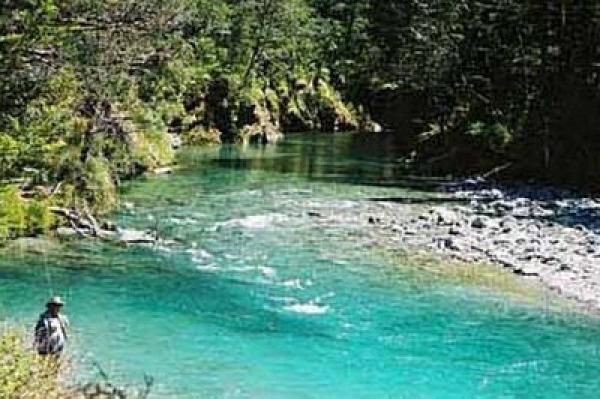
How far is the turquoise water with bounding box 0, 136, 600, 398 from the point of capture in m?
21.1

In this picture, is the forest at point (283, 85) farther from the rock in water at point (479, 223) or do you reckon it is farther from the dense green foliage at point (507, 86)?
the rock in water at point (479, 223)

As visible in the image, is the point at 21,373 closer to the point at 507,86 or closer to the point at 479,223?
the point at 479,223

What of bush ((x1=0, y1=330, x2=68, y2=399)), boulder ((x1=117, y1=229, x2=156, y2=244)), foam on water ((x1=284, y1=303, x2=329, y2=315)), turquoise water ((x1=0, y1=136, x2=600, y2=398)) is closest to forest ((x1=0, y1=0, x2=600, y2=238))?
boulder ((x1=117, y1=229, x2=156, y2=244))

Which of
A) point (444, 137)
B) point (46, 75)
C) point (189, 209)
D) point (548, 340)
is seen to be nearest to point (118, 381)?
point (46, 75)

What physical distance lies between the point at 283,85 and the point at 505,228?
168 feet

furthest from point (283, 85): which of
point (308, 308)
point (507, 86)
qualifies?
point (308, 308)

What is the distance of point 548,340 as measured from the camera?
950 inches

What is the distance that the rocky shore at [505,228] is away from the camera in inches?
1232

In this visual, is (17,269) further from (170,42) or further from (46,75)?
(170,42)

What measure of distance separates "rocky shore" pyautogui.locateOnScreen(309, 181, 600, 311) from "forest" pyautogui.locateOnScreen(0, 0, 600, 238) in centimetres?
658

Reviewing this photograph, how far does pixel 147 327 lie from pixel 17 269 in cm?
627

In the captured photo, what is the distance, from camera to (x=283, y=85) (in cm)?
8794

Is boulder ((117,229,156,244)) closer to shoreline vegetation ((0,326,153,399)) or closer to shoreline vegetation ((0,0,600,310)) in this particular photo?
shoreline vegetation ((0,0,600,310))

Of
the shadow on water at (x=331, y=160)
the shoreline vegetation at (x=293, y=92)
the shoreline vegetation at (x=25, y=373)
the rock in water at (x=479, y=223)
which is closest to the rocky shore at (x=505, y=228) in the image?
the rock in water at (x=479, y=223)
